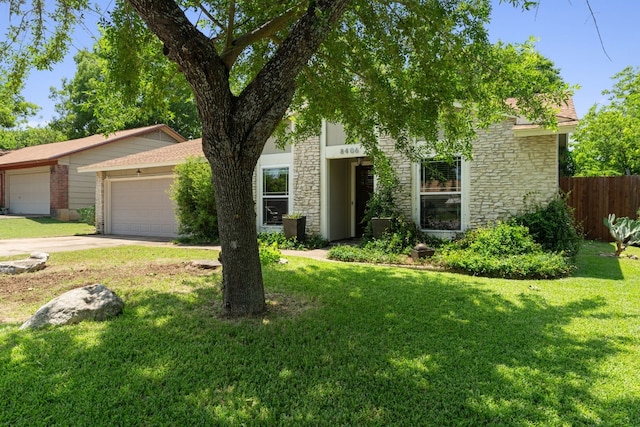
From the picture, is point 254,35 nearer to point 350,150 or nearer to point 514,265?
point 514,265

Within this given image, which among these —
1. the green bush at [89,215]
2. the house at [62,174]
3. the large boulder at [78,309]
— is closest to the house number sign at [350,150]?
the large boulder at [78,309]

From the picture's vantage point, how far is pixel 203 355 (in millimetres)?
3719

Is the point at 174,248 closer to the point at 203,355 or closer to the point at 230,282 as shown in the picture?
the point at 230,282

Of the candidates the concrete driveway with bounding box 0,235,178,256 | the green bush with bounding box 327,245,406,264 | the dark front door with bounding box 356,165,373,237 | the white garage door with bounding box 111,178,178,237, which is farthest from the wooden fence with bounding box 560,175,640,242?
the white garage door with bounding box 111,178,178,237

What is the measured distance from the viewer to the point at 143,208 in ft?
52.2

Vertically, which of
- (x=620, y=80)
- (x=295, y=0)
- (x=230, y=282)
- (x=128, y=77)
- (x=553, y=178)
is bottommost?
(x=230, y=282)

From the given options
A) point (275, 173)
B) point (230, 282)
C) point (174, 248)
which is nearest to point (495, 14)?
point (230, 282)

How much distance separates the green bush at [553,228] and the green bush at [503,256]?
0.35 m

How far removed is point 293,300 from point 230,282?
3.97 feet

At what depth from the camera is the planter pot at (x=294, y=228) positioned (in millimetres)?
11883

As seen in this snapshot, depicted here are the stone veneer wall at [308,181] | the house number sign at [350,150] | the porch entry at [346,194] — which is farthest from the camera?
the porch entry at [346,194]

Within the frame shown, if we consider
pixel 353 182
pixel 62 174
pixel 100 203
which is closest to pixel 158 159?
pixel 100 203

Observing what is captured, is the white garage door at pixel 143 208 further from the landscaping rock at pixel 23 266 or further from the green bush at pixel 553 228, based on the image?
the green bush at pixel 553 228

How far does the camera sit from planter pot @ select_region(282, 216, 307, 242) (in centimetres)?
1188
